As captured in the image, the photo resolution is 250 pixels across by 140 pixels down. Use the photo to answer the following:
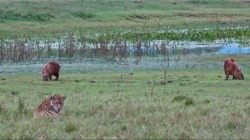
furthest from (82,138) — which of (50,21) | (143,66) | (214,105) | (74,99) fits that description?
(50,21)

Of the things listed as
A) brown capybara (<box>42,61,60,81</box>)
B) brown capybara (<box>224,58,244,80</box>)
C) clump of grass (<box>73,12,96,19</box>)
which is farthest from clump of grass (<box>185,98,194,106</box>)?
clump of grass (<box>73,12,96,19</box>)

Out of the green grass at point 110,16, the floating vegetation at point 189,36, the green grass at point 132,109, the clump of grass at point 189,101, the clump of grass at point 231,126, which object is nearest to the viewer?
the green grass at point 132,109

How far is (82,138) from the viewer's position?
1195 centimetres

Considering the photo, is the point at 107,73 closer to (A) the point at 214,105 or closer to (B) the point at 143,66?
(B) the point at 143,66

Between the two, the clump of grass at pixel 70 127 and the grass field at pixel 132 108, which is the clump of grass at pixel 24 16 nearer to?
the grass field at pixel 132 108

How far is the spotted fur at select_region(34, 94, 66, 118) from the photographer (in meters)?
14.2

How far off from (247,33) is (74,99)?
28931 mm

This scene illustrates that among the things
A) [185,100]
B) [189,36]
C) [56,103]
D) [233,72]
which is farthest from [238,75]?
[189,36]

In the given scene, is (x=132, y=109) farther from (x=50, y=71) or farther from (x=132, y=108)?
(x=50, y=71)

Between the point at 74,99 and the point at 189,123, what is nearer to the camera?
the point at 189,123

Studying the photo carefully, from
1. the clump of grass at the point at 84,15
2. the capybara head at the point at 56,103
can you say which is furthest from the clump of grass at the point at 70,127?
the clump of grass at the point at 84,15

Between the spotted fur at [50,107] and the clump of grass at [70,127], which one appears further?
the spotted fur at [50,107]

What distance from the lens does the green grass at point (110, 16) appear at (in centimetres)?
5038

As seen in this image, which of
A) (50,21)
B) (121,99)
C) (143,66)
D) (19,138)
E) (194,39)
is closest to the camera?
(19,138)
